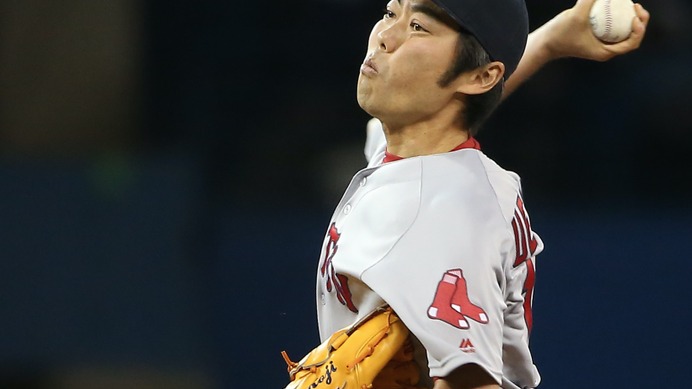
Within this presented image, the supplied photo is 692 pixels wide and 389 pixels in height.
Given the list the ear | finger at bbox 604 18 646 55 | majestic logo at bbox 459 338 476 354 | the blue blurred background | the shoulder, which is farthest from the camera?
the blue blurred background

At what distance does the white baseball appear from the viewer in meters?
1.68

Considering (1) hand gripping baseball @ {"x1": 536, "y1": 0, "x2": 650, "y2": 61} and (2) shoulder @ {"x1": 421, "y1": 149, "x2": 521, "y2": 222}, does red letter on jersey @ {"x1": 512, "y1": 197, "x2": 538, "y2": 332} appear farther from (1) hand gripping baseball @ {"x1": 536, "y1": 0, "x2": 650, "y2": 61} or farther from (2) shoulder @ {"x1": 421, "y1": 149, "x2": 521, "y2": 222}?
(1) hand gripping baseball @ {"x1": 536, "y1": 0, "x2": 650, "y2": 61}

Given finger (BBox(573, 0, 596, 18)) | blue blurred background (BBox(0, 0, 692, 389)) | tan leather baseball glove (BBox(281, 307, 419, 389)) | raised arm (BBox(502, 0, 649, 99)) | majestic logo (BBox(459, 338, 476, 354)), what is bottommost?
blue blurred background (BBox(0, 0, 692, 389))

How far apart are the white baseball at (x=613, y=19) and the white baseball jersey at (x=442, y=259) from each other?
305 millimetres

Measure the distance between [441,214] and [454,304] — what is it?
0.13 m

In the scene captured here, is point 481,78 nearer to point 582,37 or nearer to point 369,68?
point 369,68

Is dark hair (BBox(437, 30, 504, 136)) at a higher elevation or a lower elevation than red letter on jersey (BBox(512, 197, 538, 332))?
higher

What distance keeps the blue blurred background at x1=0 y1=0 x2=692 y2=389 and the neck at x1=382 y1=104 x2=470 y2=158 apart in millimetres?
1737

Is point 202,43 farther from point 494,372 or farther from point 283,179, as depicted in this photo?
point 494,372

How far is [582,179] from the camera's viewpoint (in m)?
3.66

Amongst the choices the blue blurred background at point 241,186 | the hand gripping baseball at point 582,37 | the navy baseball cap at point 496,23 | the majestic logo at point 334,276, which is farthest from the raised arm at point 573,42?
the blue blurred background at point 241,186

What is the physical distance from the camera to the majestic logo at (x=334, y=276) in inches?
58.8

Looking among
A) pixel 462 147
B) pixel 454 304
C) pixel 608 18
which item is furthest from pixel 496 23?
pixel 454 304

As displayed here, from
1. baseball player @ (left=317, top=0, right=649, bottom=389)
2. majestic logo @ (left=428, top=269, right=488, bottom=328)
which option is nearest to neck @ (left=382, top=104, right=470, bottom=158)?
baseball player @ (left=317, top=0, right=649, bottom=389)
